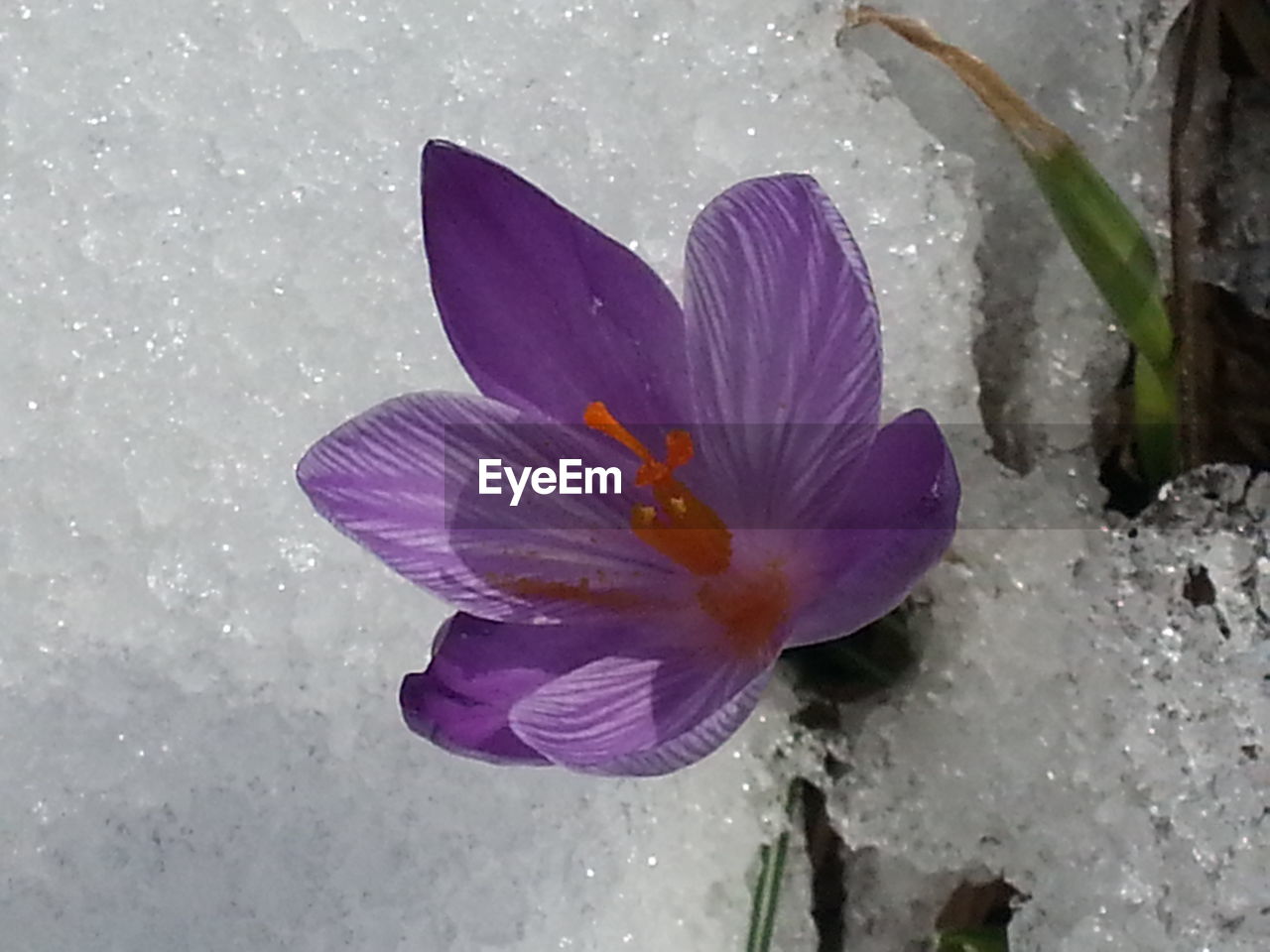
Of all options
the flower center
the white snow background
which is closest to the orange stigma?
the flower center

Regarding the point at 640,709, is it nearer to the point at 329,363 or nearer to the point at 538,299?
the point at 538,299

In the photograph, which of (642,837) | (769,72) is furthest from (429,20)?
(642,837)

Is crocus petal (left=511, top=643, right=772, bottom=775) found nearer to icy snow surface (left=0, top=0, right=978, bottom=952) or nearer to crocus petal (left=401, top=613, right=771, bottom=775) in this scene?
crocus petal (left=401, top=613, right=771, bottom=775)

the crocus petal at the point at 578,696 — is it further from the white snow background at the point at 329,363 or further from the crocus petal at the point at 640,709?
the white snow background at the point at 329,363

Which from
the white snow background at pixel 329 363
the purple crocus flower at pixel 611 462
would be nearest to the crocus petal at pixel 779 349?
the purple crocus flower at pixel 611 462

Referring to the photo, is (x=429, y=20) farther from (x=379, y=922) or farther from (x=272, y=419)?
(x=379, y=922)
